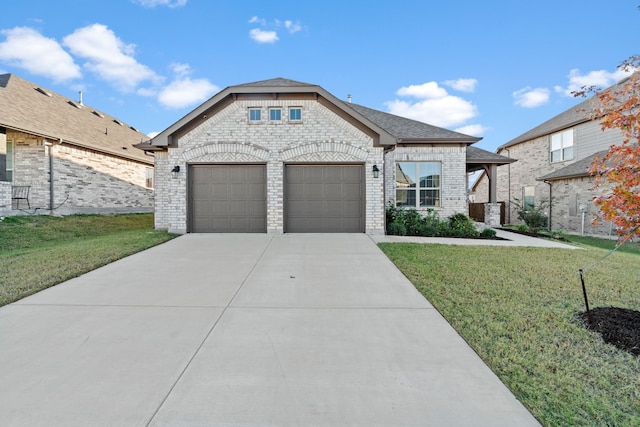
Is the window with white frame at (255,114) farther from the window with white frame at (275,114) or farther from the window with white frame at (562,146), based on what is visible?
the window with white frame at (562,146)

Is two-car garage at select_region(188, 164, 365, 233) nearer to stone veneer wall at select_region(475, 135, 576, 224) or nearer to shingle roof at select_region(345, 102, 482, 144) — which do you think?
shingle roof at select_region(345, 102, 482, 144)

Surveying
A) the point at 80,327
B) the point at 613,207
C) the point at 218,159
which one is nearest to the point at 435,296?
the point at 613,207

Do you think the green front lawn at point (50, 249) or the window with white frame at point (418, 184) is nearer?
the green front lawn at point (50, 249)

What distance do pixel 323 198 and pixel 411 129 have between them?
→ 6127mm

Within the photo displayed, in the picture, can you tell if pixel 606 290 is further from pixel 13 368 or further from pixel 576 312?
pixel 13 368

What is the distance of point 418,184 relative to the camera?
43.7 ft

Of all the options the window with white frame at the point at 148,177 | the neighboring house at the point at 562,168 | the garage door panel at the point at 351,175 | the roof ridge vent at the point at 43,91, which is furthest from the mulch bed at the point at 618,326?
the roof ridge vent at the point at 43,91

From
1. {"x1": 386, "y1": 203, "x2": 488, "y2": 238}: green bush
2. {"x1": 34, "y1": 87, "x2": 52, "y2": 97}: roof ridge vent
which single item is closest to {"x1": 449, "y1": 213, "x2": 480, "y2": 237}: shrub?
{"x1": 386, "y1": 203, "x2": 488, "y2": 238}: green bush

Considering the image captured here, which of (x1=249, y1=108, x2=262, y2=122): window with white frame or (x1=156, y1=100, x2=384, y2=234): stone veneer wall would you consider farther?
(x1=249, y1=108, x2=262, y2=122): window with white frame

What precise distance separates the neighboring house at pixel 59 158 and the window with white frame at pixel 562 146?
27.4 meters

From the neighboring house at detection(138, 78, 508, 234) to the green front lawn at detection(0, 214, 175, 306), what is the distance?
2.29m

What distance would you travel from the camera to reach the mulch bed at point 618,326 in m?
3.22

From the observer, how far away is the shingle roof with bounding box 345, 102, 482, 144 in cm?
1292

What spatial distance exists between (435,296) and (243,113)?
916 cm
